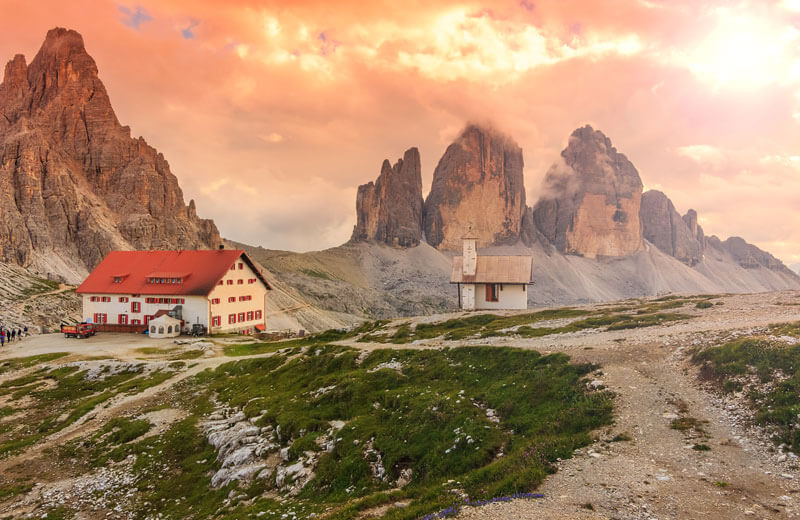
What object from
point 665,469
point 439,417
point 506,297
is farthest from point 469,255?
point 665,469

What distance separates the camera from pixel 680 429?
16.5 metres

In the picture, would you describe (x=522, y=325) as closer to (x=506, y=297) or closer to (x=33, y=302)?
(x=506, y=297)

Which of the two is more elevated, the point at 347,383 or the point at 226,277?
the point at 226,277

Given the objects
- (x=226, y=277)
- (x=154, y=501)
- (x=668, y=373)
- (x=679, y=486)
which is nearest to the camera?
(x=679, y=486)

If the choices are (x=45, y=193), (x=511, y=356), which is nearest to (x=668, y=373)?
(x=511, y=356)

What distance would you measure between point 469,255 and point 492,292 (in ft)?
24.6

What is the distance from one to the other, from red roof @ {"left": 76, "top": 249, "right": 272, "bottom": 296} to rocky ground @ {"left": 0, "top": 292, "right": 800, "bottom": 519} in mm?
35993

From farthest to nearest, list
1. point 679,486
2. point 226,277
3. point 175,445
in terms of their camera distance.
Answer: point 226,277
point 175,445
point 679,486

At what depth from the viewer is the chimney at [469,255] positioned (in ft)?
241

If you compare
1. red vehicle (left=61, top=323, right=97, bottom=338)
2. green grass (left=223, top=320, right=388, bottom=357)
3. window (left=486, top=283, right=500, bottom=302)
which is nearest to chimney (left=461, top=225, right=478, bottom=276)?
window (left=486, top=283, right=500, bottom=302)

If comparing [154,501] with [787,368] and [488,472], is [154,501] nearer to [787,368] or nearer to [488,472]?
[488,472]

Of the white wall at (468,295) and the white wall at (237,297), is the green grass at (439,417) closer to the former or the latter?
the white wall at (468,295)

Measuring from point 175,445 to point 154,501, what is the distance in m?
5.61

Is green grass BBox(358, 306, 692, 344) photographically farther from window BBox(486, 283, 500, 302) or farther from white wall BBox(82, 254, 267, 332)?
white wall BBox(82, 254, 267, 332)
